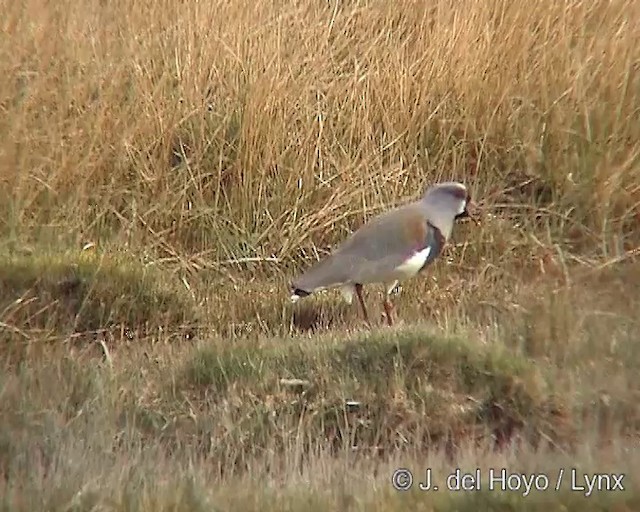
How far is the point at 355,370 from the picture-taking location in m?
3.84

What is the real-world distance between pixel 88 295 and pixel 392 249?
1.31m

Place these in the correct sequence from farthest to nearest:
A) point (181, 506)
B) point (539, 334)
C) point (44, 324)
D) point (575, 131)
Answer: point (575, 131) < point (44, 324) < point (539, 334) < point (181, 506)

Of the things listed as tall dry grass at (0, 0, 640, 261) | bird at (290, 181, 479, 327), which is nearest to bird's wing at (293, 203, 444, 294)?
bird at (290, 181, 479, 327)

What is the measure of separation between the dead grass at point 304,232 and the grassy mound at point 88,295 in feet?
0.04

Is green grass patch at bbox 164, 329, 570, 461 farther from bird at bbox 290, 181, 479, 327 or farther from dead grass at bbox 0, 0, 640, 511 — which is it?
bird at bbox 290, 181, 479, 327

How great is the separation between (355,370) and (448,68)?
2466 mm

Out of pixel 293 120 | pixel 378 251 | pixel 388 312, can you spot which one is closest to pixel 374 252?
pixel 378 251

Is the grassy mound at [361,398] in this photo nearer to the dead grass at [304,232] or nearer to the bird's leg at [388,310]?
the dead grass at [304,232]

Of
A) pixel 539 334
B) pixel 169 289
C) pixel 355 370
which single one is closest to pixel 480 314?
pixel 539 334

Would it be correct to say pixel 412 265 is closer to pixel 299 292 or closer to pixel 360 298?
pixel 360 298

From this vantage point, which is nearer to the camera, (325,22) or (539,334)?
(539,334)

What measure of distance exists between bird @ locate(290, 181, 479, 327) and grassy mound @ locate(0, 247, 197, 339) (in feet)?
2.27

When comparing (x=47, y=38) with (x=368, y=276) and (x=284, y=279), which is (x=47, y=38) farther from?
(x=368, y=276)

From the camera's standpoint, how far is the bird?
13.6ft
